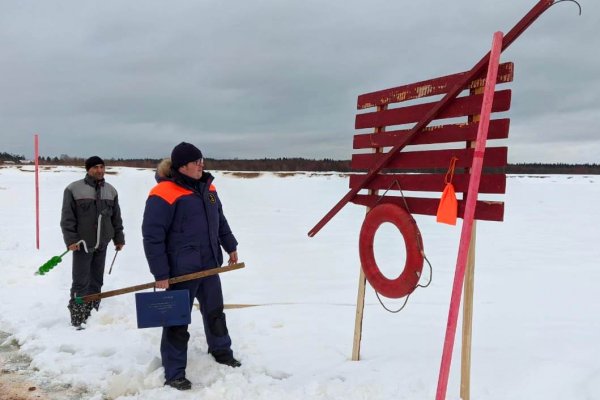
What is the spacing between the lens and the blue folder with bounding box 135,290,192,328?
346 centimetres

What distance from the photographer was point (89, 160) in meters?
4.84

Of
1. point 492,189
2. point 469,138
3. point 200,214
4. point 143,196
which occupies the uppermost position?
point 469,138

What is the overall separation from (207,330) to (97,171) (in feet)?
7.41

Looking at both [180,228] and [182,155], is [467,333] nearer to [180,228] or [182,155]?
[180,228]

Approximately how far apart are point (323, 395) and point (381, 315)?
206 centimetres

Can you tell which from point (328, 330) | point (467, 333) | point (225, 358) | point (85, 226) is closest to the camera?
point (467, 333)

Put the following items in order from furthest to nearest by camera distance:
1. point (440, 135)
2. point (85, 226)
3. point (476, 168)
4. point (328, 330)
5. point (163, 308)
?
point (85, 226)
point (328, 330)
point (163, 308)
point (440, 135)
point (476, 168)

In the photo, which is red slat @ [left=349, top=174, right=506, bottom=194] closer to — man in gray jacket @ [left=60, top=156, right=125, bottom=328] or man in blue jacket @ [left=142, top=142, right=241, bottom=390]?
man in blue jacket @ [left=142, top=142, right=241, bottom=390]

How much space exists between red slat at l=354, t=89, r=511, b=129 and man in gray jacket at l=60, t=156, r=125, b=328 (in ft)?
9.47

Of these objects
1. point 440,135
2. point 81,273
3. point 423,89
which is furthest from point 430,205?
point 81,273

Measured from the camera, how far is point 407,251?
10.7ft

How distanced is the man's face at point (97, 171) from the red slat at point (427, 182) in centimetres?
275

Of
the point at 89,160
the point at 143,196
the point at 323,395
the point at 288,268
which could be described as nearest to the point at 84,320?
the point at 89,160

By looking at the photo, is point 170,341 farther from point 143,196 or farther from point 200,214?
point 143,196
